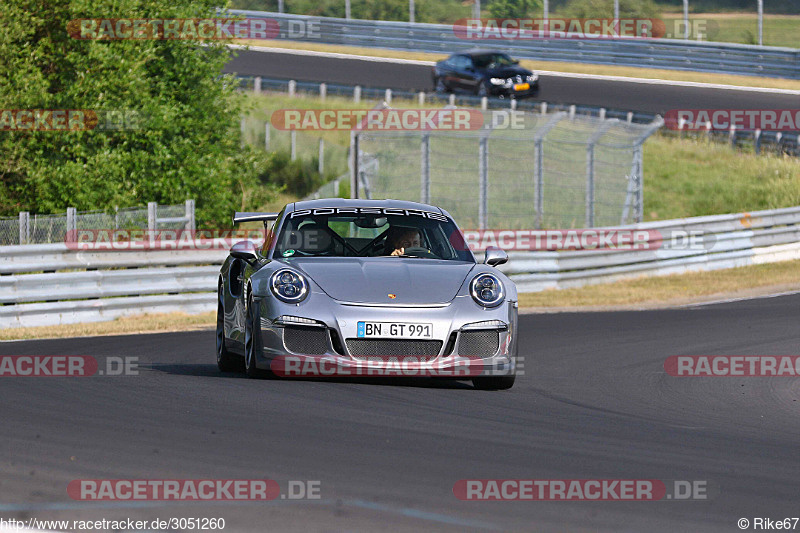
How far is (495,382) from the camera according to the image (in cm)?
887

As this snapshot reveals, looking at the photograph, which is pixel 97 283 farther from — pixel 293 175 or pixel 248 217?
pixel 293 175

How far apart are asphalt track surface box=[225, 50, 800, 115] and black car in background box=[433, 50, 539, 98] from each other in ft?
2.86

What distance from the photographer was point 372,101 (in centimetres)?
4000

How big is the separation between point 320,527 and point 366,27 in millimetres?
45961

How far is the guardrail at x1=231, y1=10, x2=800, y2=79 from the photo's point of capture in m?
42.3

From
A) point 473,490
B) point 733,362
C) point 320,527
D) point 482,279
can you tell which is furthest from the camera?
point 733,362

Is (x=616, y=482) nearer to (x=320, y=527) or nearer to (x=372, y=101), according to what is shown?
(x=320, y=527)

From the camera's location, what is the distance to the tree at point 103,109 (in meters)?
23.0

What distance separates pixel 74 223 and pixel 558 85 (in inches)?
1129

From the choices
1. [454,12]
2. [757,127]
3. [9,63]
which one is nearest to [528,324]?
[9,63]
